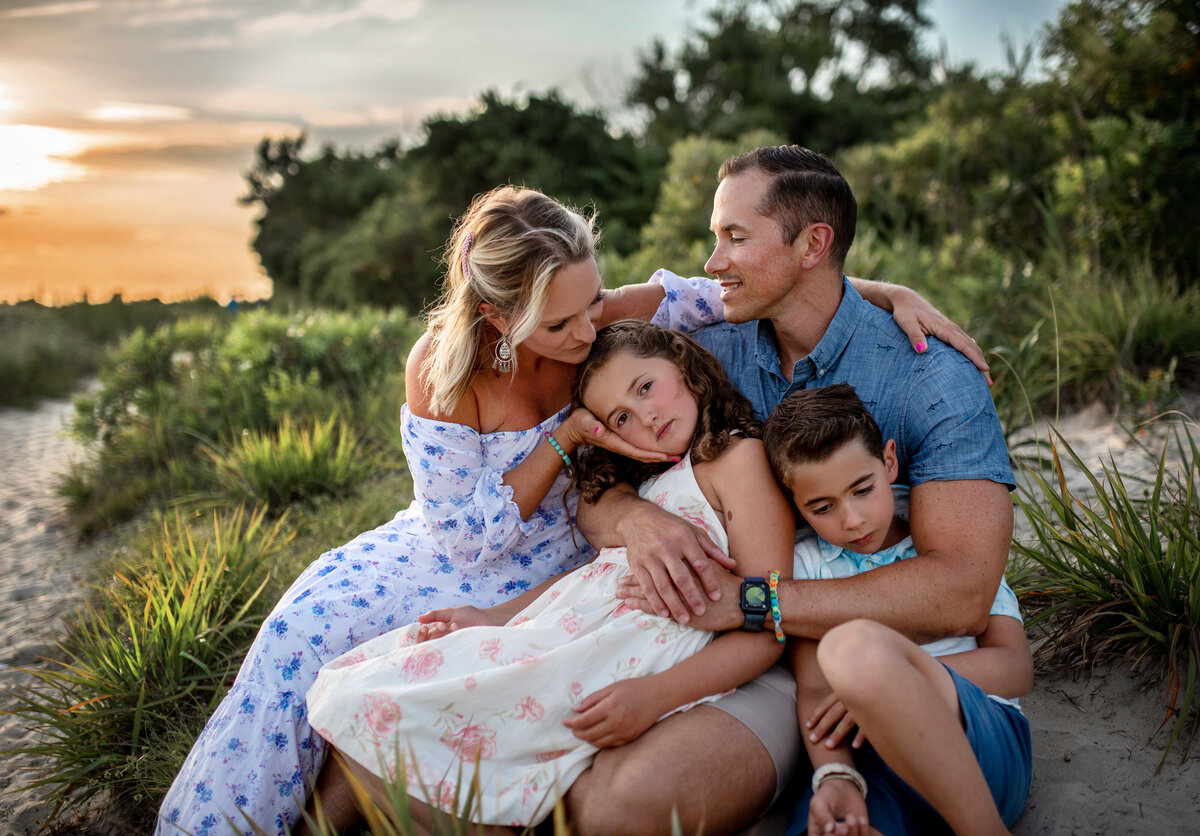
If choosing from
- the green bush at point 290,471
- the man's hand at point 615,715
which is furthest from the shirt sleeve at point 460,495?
the green bush at point 290,471

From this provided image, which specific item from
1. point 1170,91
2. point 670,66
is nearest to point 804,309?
point 1170,91

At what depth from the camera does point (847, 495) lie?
2.30m

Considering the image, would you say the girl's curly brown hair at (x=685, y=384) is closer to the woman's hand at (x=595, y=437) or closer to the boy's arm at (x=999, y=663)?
the woman's hand at (x=595, y=437)

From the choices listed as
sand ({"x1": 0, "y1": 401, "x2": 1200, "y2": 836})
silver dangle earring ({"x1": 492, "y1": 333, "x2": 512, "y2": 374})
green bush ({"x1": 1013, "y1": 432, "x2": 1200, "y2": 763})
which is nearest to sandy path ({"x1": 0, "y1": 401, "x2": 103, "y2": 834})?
sand ({"x1": 0, "y1": 401, "x2": 1200, "y2": 836})

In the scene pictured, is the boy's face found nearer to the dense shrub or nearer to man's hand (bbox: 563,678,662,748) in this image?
man's hand (bbox: 563,678,662,748)

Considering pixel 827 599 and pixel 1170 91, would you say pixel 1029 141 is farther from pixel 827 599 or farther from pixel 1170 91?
pixel 827 599

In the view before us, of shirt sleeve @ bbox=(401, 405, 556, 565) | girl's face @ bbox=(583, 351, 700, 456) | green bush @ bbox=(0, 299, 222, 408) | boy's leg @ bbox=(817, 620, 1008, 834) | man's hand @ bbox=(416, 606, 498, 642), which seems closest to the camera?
boy's leg @ bbox=(817, 620, 1008, 834)

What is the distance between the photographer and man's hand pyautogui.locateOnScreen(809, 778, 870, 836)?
1.89 m

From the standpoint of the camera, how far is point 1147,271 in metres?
5.45

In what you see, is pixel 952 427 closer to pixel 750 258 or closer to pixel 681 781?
pixel 750 258

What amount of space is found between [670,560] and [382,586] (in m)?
1.17

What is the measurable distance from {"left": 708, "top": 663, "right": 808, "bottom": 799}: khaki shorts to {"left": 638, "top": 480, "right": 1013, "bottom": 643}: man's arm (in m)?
0.18

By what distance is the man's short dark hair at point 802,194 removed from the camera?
2.84 metres

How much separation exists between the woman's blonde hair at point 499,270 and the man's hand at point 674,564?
80 centimetres
